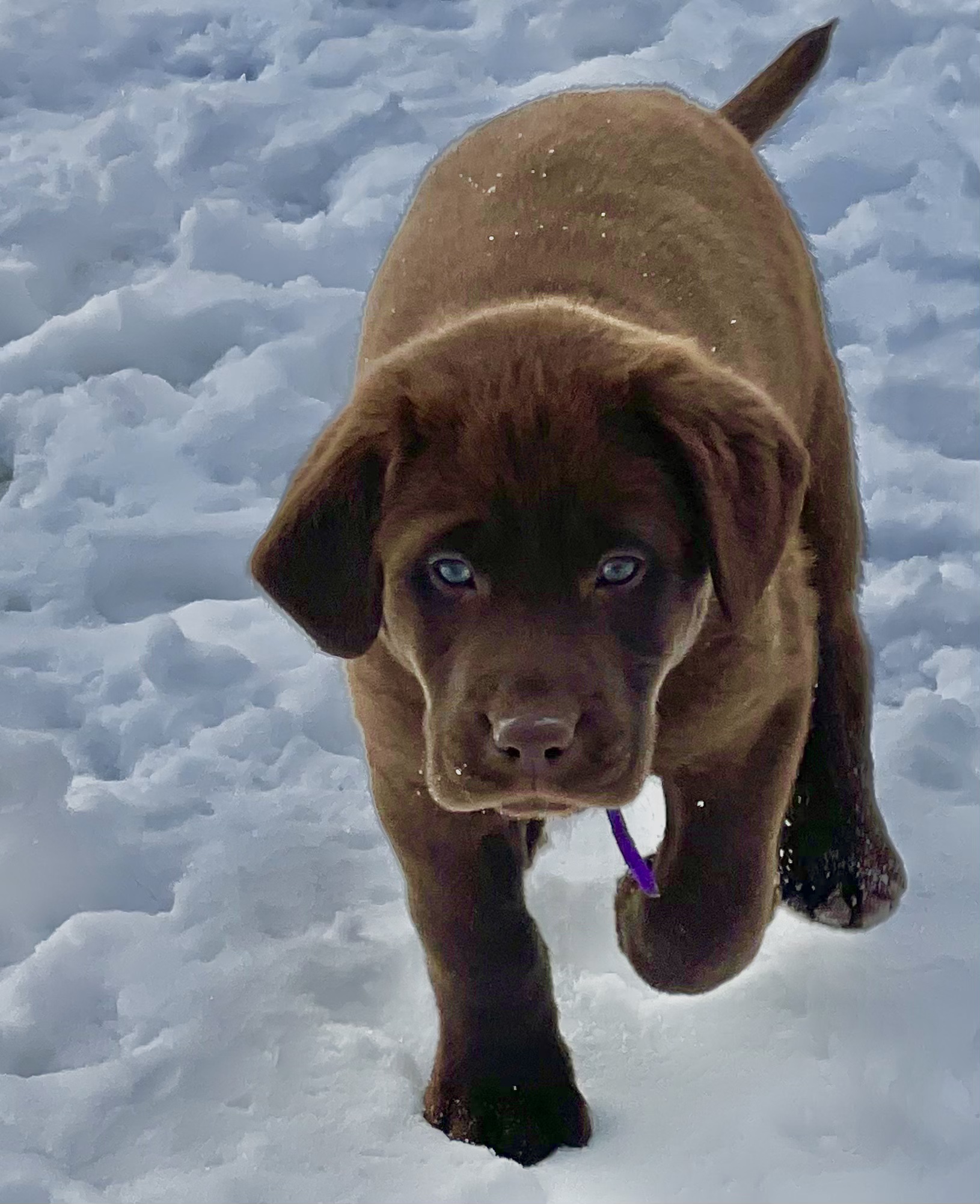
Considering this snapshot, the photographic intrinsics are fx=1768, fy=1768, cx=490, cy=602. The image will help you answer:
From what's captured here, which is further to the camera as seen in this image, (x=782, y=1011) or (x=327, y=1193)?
(x=782, y=1011)

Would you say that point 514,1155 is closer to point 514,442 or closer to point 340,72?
point 514,442

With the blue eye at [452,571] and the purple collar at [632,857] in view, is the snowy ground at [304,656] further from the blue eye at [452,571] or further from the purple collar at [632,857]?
the blue eye at [452,571]

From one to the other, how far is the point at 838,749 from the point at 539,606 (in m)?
1.47

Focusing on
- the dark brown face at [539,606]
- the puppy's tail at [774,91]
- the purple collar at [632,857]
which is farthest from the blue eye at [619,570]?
the puppy's tail at [774,91]

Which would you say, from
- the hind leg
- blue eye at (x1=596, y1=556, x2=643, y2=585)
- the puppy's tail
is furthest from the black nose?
the puppy's tail

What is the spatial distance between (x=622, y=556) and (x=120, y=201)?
4.16m

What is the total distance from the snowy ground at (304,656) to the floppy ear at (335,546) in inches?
39.5

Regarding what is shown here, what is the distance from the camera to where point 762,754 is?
3.03 meters

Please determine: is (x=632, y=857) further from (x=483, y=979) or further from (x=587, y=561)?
(x=587, y=561)

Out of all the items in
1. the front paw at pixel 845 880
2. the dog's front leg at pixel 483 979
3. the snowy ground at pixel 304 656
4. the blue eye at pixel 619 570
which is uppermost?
the blue eye at pixel 619 570

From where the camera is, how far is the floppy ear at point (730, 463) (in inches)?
100

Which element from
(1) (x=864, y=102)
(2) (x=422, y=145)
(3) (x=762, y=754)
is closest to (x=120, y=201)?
(2) (x=422, y=145)

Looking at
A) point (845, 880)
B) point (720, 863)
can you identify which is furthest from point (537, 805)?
point (845, 880)

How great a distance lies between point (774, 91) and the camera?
13.4 ft
